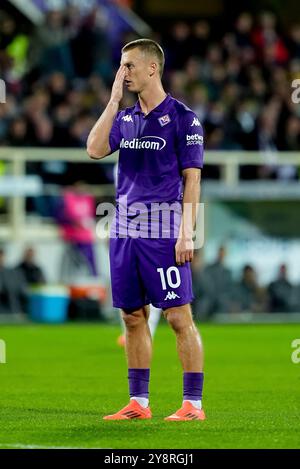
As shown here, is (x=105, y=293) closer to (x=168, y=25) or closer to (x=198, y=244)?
(x=198, y=244)

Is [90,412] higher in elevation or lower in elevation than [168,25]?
lower

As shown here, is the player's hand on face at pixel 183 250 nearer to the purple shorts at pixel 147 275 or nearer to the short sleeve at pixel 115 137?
the purple shorts at pixel 147 275

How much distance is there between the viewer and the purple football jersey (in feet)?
29.8

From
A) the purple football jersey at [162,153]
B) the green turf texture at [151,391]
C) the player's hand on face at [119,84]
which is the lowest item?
the green turf texture at [151,391]

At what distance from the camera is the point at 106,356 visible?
15609 mm

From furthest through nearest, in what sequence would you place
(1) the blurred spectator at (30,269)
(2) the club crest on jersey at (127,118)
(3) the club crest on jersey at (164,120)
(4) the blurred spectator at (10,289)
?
(1) the blurred spectator at (30,269) < (4) the blurred spectator at (10,289) < (2) the club crest on jersey at (127,118) < (3) the club crest on jersey at (164,120)

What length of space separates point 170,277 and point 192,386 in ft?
2.44

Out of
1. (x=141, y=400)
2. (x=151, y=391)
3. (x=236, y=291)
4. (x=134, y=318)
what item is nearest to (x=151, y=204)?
(x=134, y=318)

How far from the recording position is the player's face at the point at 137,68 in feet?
30.1

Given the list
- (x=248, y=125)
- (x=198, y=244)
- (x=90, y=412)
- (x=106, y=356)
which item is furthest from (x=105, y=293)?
(x=90, y=412)

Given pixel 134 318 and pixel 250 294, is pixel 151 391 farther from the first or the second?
pixel 250 294

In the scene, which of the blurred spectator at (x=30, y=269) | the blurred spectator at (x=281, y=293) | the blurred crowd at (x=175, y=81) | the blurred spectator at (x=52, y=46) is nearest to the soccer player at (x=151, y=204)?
the blurred spectator at (x=30, y=269)

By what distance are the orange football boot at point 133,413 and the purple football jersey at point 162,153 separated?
140 cm
